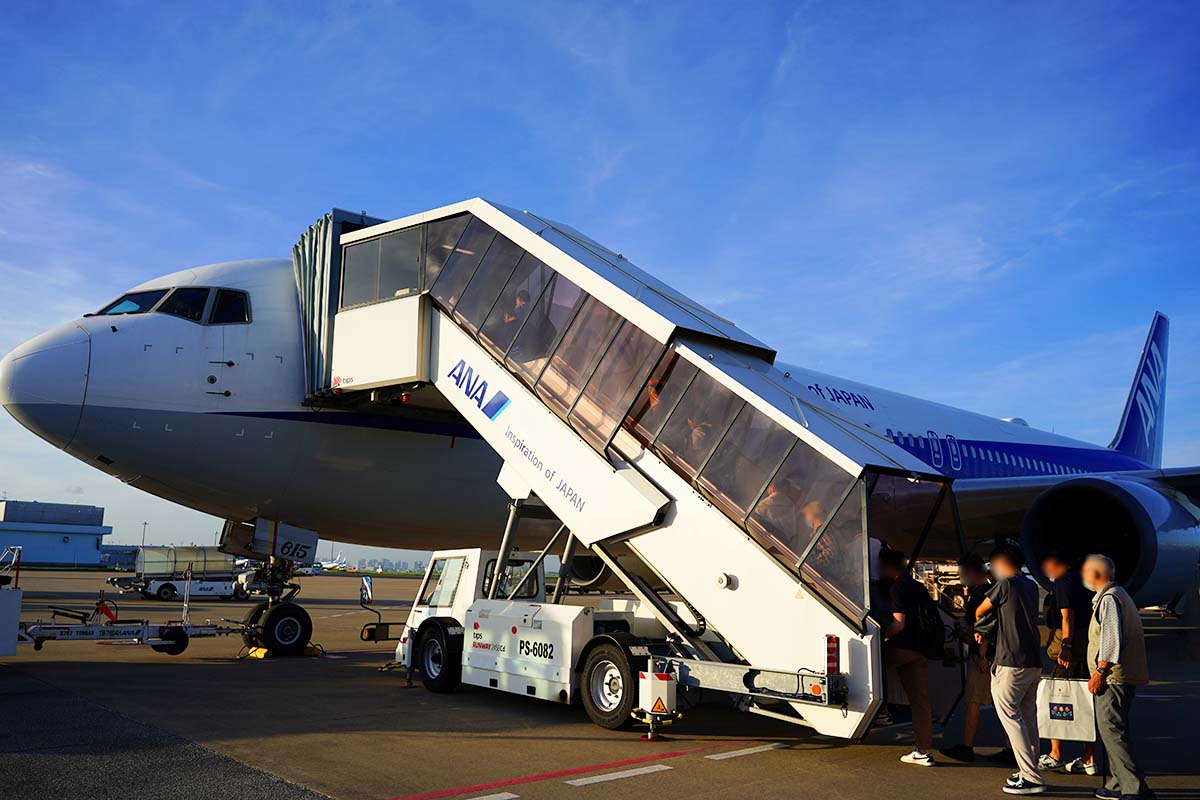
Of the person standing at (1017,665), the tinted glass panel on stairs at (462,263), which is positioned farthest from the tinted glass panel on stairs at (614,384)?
the person standing at (1017,665)

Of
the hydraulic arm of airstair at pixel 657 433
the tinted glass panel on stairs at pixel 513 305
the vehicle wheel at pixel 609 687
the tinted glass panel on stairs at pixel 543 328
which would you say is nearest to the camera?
the hydraulic arm of airstair at pixel 657 433

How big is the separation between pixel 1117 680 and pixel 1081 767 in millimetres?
1547

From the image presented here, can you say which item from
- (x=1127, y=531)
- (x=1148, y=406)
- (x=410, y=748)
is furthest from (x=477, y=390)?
(x=1148, y=406)

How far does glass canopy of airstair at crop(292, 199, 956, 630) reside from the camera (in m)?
6.07

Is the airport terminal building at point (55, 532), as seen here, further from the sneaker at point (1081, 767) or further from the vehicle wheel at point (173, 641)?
the sneaker at point (1081, 767)

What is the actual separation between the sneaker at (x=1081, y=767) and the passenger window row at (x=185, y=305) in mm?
9858

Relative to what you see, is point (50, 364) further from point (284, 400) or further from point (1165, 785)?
point (1165, 785)

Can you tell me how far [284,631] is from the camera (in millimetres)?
11820

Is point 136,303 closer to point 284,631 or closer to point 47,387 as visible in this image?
point 47,387

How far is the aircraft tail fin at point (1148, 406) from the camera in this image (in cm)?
2359

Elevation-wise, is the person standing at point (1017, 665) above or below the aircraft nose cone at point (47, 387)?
below

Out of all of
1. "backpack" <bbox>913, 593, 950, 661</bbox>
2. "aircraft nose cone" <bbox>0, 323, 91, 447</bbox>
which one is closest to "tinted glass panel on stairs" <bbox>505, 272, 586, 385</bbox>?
"backpack" <bbox>913, 593, 950, 661</bbox>

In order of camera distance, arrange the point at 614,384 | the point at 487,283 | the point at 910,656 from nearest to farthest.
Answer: the point at 910,656 → the point at 614,384 → the point at 487,283

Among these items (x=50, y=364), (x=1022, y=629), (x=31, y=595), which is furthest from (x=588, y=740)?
(x=31, y=595)
